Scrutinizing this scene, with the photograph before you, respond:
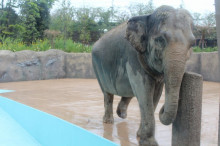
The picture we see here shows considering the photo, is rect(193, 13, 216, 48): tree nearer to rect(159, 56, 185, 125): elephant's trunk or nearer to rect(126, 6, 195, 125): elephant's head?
rect(126, 6, 195, 125): elephant's head

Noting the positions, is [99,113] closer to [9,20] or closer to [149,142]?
[149,142]

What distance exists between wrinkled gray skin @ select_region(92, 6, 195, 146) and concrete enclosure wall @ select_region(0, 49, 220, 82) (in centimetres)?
616

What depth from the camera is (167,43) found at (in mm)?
2283

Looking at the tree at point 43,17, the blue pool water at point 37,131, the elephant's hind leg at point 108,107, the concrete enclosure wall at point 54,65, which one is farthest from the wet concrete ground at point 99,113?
the tree at point 43,17

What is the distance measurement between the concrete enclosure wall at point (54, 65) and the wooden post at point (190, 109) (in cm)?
745

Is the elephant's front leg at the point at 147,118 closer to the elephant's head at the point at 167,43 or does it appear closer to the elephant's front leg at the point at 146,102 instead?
the elephant's front leg at the point at 146,102

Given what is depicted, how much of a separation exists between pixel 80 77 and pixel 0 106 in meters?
5.11

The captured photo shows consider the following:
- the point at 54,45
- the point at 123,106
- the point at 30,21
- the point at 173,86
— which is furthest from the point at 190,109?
the point at 30,21

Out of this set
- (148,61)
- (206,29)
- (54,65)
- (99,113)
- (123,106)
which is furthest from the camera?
(206,29)

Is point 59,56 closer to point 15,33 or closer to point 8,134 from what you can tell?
point 8,134

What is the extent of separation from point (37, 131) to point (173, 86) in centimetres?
297

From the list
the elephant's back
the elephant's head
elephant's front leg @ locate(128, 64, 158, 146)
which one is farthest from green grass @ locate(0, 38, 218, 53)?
the elephant's head

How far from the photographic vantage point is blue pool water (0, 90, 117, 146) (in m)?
3.50

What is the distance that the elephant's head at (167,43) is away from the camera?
2135 millimetres
